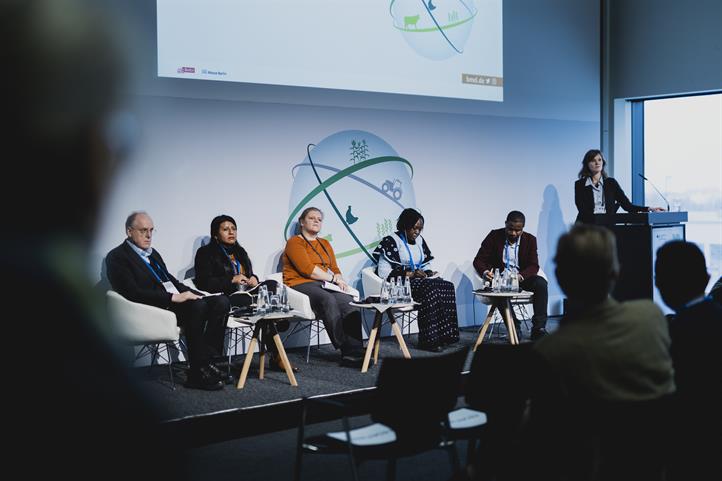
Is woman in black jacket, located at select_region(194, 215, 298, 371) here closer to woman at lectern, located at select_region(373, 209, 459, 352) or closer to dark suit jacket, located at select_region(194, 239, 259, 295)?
dark suit jacket, located at select_region(194, 239, 259, 295)

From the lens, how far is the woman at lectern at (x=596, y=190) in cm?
798

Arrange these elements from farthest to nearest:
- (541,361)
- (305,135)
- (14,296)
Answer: (305,135) → (541,361) → (14,296)

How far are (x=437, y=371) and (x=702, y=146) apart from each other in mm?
6895

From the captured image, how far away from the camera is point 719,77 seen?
8.30 m

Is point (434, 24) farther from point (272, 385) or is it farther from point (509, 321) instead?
point (272, 385)

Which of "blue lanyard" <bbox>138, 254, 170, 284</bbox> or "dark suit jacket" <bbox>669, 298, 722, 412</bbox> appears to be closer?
"dark suit jacket" <bbox>669, 298, 722, 412</bbox>

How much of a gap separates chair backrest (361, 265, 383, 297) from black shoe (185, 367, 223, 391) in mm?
1918

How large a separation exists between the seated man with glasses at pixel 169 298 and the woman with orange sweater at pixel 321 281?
90cm

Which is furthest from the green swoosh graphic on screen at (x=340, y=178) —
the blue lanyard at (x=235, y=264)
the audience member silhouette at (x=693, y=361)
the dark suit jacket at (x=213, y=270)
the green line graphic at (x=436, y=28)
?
the audience member silhouette at (x=693, y=361)

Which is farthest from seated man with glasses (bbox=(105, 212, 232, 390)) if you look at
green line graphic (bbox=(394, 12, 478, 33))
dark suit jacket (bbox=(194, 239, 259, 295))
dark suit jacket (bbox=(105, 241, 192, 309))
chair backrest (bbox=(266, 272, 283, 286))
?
green line graphic (bbox=(394, 12, 478, 33))

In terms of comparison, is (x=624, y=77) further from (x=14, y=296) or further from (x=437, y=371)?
(x=14, y=296)

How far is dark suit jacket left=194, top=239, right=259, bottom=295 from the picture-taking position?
19.6ft

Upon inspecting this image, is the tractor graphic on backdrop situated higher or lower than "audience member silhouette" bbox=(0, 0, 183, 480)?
higher

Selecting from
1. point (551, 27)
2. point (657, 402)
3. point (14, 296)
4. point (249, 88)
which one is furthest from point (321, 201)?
point (14, 296)
